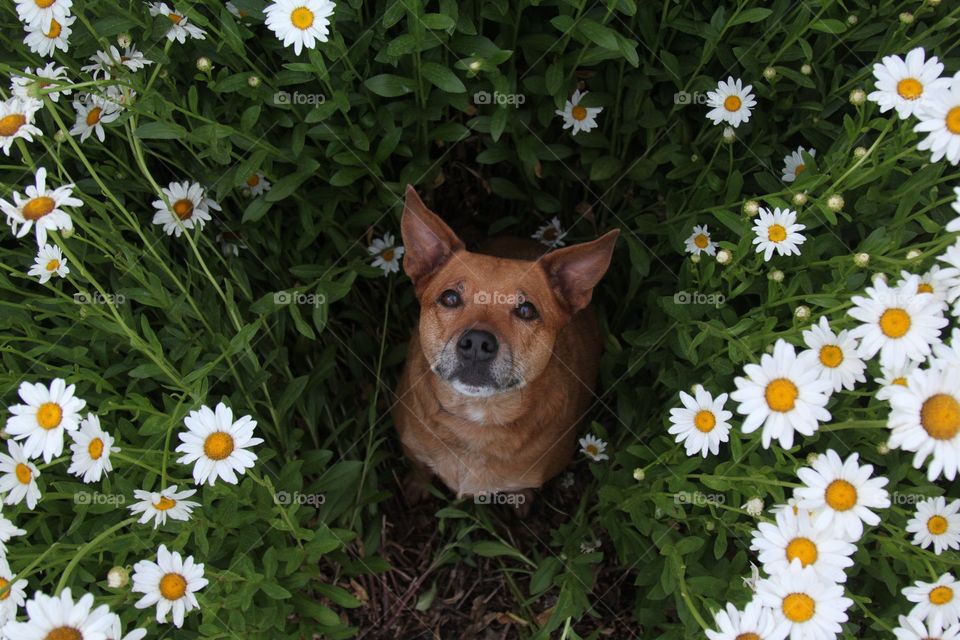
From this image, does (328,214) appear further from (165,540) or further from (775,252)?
(775,252)

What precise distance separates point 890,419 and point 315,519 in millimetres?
2427

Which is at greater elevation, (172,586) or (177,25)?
(177,25)

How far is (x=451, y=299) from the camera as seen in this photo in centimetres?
310

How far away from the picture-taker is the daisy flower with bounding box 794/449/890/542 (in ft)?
6.93

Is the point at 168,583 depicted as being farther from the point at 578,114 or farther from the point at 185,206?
the point at 578,114

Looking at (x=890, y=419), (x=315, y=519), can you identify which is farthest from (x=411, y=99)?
(x=890, y=419)

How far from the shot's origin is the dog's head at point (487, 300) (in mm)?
2961

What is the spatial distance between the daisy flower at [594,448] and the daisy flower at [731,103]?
5.13 ft

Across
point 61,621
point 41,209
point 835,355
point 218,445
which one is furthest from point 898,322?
point 41,209

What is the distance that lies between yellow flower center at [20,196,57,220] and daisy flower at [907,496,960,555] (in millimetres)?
2771

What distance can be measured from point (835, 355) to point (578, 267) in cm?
114

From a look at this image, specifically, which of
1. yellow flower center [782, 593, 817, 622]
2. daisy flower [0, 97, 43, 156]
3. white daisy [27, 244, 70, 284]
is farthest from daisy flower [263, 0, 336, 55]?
yellow flower center [782, 593, 817, 622]

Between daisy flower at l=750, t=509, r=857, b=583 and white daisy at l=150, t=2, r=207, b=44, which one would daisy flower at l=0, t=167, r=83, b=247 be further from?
daisy flower at l=750, t=509, r=857, b=583

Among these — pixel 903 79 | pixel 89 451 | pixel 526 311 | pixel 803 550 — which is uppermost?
pixel 903 79
